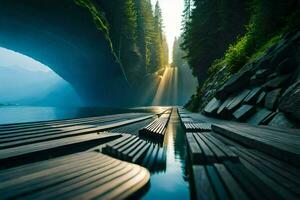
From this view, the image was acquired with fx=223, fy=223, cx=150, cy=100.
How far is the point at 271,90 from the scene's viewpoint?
368 inches

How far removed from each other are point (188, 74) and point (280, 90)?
82461 millimetres

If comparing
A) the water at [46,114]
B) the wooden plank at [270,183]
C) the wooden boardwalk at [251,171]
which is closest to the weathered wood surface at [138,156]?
the wooden boardwalk at [251,171]

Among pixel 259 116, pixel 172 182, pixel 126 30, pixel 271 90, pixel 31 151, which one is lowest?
pixel 172 182

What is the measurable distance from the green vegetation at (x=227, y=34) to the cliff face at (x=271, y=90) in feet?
7.19

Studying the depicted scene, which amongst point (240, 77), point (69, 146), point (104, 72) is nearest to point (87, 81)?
→ point (104, 72)

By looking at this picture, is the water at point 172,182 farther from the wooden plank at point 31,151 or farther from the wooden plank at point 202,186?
the wooden plank at point 31,151

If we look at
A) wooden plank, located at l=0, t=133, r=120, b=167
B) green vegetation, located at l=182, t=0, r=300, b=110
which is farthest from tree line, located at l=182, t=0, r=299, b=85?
wooden plank, located at l=0, t=133, r=120, b=167

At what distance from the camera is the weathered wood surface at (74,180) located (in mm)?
2977

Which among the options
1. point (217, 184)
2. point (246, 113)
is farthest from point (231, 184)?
point (246, 113)

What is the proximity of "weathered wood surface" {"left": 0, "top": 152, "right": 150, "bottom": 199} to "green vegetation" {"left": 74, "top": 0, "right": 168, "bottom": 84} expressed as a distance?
30.0 meters

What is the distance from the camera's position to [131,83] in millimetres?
63312

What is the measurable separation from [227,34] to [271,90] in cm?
2090

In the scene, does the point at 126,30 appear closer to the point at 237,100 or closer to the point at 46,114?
the point at 46,114

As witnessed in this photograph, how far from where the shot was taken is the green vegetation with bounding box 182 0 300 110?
47.0 feet
